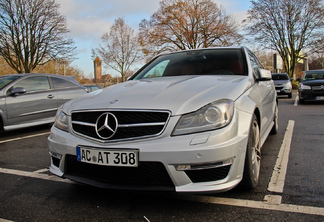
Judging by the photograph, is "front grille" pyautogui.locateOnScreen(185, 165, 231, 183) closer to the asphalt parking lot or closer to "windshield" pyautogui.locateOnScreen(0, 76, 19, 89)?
the asphalt parking lot

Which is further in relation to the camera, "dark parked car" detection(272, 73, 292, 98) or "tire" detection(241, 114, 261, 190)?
"dark parked car" detection(272, 73, 292, 98)

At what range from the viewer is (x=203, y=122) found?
2139 millimetres

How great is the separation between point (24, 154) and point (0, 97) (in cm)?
223

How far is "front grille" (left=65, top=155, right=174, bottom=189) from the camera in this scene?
2.11 m

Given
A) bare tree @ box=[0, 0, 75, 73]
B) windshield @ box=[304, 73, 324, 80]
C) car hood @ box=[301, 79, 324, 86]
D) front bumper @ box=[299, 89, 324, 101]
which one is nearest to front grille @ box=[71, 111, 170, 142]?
front bumper @ box=[299, 89, 324, 101]

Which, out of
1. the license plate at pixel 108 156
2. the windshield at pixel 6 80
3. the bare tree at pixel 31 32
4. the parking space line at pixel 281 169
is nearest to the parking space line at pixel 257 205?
the parking space line at pixel 281 169

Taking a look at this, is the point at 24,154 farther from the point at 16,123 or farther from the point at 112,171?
the point at 112,171

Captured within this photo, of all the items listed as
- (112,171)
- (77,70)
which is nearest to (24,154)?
(112,171)

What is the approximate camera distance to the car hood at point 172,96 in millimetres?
2248

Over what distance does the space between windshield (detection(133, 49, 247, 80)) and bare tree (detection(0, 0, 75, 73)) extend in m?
18.6

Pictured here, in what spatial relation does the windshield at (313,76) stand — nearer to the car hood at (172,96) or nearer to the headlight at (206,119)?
the car hood at (172,96)

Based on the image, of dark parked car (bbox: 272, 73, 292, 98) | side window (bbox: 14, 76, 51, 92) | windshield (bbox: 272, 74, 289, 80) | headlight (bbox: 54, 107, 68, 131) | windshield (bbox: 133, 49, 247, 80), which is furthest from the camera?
windshield (bbox: 272, 74, 289, 80)

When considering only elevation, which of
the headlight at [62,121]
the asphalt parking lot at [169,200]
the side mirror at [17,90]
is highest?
the side mirror at [17,90]

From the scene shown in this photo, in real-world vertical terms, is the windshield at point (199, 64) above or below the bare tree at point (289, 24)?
below
